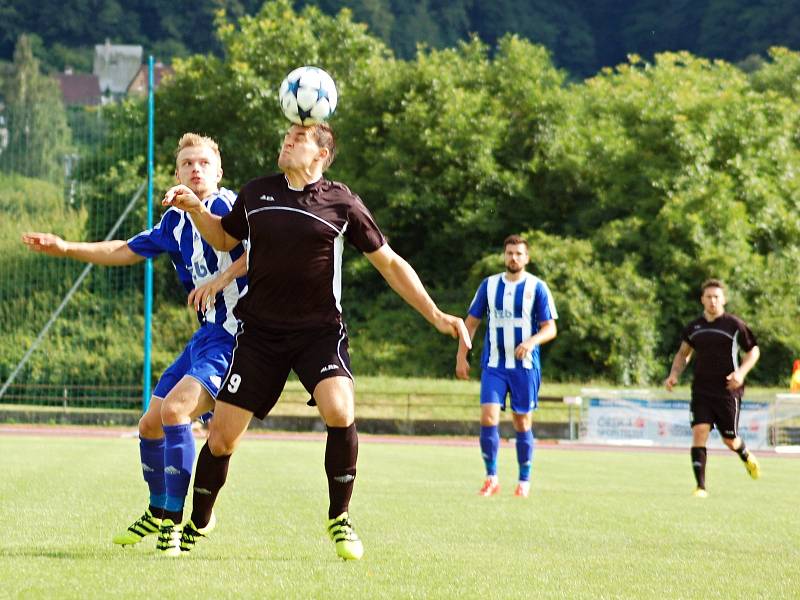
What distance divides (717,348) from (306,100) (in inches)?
313

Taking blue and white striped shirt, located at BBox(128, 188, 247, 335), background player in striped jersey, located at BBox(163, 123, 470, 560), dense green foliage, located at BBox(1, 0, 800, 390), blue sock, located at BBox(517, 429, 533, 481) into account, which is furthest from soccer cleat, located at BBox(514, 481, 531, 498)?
dense green foliage, located at BBox(1, 0, 800, 390)

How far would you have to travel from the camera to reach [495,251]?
140 feet

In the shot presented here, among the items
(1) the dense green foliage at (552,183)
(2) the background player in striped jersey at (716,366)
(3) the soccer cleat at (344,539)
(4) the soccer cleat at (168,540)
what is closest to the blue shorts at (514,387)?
(2) the background player in striped jersey at (716,366)

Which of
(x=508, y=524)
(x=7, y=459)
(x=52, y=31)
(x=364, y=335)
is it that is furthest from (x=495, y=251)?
(x=52, y=31)

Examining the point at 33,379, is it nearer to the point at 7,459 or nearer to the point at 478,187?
the point at 7,459

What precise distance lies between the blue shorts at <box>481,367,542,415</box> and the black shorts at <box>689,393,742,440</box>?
2086 mm

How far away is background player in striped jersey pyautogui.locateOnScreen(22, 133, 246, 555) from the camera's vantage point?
22.9 ft

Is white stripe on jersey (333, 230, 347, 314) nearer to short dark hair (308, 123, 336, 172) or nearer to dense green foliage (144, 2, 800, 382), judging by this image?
short dark hair (308, 123, 336, 172)

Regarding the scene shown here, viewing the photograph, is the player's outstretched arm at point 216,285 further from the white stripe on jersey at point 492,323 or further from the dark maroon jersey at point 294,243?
the white stripe on jersey at point 492,323

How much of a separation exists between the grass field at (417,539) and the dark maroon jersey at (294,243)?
1182mm

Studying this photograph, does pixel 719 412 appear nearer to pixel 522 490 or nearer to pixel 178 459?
pixel 522 490

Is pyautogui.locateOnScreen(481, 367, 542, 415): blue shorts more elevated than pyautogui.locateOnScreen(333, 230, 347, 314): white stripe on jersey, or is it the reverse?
pyautogui.locateOnScreen(333, 230, 347, 314): white stripe on jersey

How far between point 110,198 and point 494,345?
56.7 ft

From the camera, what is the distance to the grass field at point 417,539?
227 inches
